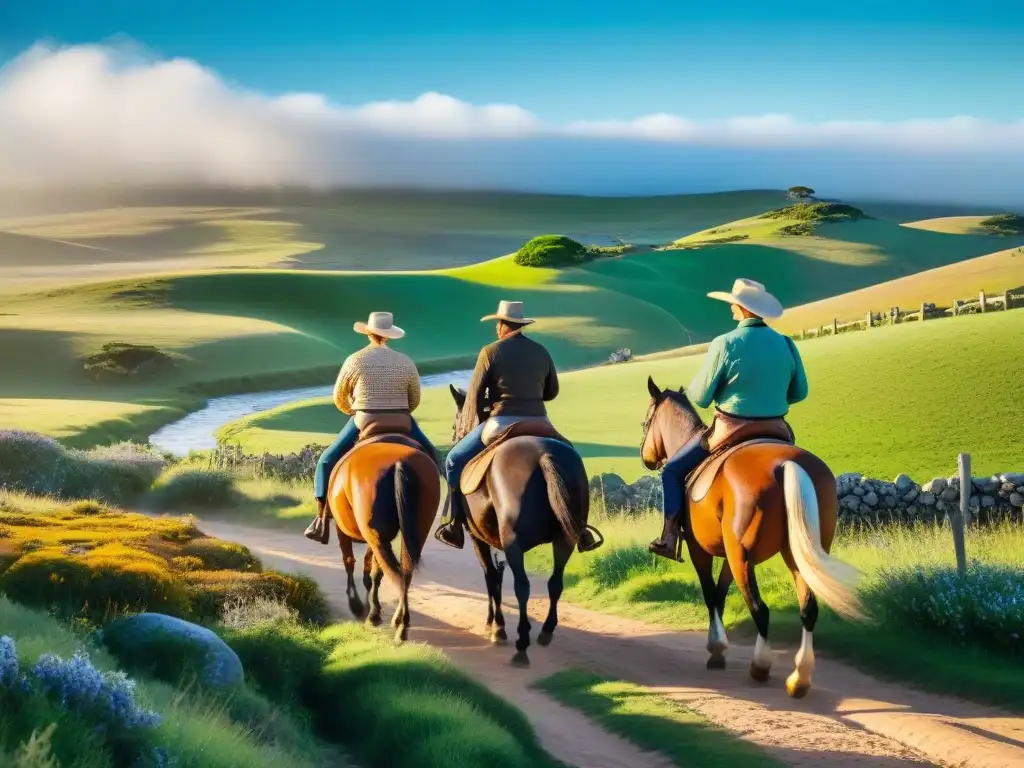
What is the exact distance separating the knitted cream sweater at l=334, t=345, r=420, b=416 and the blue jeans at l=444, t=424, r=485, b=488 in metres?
0.92

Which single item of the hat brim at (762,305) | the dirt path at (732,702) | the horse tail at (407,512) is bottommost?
the dirt path at (732,702)

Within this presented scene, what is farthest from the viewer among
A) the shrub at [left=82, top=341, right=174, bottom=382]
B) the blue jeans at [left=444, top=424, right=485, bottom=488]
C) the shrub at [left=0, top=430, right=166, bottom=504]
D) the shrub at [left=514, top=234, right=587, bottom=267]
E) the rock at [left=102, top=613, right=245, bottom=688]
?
the shrub at [left=514, top=234, right=587, bottom=267]

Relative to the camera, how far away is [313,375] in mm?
68062

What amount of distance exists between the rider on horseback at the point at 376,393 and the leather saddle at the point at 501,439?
38.0 inches

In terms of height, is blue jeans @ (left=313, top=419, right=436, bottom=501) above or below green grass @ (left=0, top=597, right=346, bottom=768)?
above

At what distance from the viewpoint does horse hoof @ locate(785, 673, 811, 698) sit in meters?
10.8

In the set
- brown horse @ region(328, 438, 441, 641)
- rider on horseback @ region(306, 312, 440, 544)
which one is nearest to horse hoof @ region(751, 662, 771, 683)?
brown horse @ region(328, 438, 441, 641)

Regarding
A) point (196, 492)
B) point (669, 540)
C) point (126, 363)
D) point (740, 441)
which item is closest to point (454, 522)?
point (669, 540)

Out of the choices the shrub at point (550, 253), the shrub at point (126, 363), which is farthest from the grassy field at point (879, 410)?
the shrub at point (550, 253)

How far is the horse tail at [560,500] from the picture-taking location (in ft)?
39.8

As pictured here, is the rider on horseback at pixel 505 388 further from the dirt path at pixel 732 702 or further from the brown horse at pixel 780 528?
the brown horse at pixel 780 528

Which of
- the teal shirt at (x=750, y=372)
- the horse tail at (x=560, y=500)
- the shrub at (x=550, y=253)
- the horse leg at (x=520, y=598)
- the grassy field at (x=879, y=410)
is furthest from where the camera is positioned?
the shrub at (x=550, y=253)

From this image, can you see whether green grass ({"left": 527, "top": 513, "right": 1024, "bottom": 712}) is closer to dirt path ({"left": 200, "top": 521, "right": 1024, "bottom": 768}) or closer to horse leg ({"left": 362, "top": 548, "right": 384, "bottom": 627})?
dirt path ({"left": 200, "top": 521, "right": 1024, "bottom": 768})

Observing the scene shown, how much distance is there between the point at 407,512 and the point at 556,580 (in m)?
1.69
